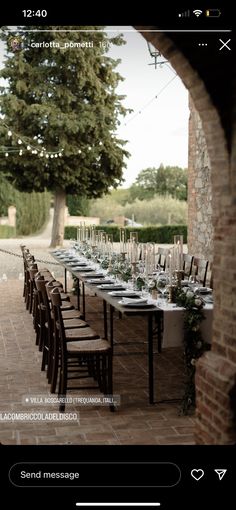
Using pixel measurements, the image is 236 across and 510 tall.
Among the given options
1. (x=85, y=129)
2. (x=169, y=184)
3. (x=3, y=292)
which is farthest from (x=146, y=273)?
(x=169, y=184)

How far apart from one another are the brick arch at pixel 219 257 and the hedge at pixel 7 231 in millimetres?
25964

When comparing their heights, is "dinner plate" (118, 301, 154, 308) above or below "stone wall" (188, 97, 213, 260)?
below

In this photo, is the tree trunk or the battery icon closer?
the battery icon

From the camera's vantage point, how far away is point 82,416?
4.38m

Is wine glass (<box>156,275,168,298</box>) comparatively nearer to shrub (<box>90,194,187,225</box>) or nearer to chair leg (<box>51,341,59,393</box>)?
chair leg (<box>51,341,59,393</box>)

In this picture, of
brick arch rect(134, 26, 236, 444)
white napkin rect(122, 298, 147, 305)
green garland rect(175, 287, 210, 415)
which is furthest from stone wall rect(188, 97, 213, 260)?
brick arch rect(134, 26, 236, 444)

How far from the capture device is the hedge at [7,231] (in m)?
28.4

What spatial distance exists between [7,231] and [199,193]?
65.0 feet

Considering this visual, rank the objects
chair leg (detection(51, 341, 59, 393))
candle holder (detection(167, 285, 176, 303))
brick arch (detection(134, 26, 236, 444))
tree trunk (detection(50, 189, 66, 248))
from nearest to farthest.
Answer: brick arch (detection(134, 26, 236, 444)), chair leg (detection(51, 341, 59, 393)), candle holder (detection(167, 285, 176, 303)), tree trunk (detection(50, 189, 66, 248))

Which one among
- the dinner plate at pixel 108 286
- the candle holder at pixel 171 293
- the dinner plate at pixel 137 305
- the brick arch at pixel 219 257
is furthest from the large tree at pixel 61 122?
the brick arch at pixel 219 257

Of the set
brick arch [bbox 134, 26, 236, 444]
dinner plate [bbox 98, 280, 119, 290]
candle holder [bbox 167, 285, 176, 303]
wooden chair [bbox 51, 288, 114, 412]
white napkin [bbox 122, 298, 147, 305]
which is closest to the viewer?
brick arch [bbox 134, 26, 236, 444]

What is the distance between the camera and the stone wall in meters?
9.64
